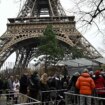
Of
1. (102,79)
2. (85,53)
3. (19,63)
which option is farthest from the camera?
(19,63)

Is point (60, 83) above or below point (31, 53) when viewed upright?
below

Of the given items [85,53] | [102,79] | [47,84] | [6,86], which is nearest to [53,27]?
[85,53]

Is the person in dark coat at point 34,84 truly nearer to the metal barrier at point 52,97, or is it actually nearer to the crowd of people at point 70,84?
the crowd of people at point 70,84

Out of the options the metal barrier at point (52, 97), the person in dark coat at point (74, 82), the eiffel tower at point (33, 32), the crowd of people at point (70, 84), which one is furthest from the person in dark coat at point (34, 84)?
the eiffel tower at point (33, 32)

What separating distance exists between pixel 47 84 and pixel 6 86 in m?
3.85

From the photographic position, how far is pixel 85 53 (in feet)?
128

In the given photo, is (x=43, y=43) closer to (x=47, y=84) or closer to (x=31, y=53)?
(x=31, y=53)

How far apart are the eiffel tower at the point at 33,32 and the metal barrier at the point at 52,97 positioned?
22.7 metres

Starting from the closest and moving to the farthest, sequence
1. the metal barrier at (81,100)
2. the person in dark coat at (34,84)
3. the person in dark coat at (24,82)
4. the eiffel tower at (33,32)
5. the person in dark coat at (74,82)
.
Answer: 1. the metal barrier at (81,100)
2. the person in dark coat at (74,82)
3. the person in dark coat at (34,84)
4. the person in dark coat at (24,82)
5. the eiffel tower at (33,32)

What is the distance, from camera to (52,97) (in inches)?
601

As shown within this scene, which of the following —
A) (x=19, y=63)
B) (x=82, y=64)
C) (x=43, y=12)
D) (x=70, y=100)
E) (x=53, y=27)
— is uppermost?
(x=43, y=12)

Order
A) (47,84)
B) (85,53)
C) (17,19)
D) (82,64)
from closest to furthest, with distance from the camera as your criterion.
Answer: (47,84)
(82,64)
(85,53)
(17,19)

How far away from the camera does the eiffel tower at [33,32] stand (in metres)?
40.6

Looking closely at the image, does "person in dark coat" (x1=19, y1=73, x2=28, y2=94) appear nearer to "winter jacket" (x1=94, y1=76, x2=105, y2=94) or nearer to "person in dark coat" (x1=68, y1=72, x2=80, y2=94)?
"person in dark coat" (x1=68, y1=72, x2=80, y2=94)
